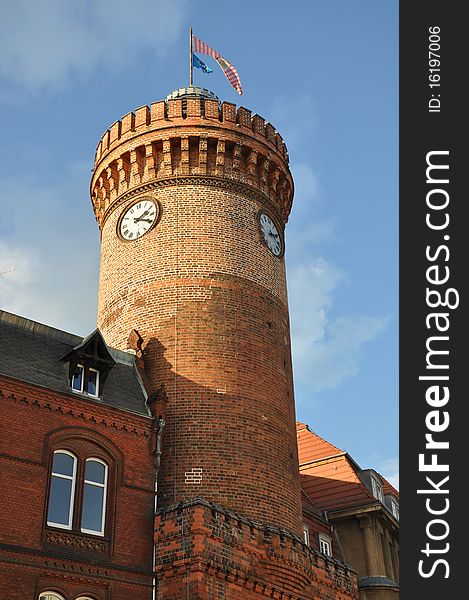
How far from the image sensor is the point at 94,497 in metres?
21.4

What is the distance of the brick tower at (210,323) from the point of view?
21.3 meters

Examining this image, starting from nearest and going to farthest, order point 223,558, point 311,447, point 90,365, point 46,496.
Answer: point 46,496, point 223,558, point 90,365, point 311,447

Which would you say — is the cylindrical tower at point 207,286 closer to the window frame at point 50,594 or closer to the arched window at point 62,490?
the arched window at point 62,490

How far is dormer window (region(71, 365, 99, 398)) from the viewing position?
75.5 feet

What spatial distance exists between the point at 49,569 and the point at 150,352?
8314 millimetres

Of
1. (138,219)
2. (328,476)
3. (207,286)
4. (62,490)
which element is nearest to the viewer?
(62,490)

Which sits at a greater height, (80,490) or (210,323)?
(210,323)

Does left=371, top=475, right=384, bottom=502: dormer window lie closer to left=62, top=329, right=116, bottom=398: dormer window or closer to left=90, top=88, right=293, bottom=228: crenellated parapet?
left=90, top=88, right=293, bottom=228: crenellated parapet

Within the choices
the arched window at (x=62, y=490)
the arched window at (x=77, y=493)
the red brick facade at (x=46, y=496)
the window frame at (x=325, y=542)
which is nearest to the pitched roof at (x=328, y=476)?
the window frame at (x=325, y=542)

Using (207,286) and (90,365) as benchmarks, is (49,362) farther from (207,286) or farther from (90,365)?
(207,286)

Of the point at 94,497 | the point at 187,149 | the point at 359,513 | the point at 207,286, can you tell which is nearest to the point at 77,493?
the point at 94,497

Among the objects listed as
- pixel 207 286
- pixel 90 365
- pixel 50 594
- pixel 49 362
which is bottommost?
pixel 50 594

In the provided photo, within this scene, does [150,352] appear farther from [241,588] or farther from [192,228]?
[241,588]

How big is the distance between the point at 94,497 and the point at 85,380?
351 centimetres
